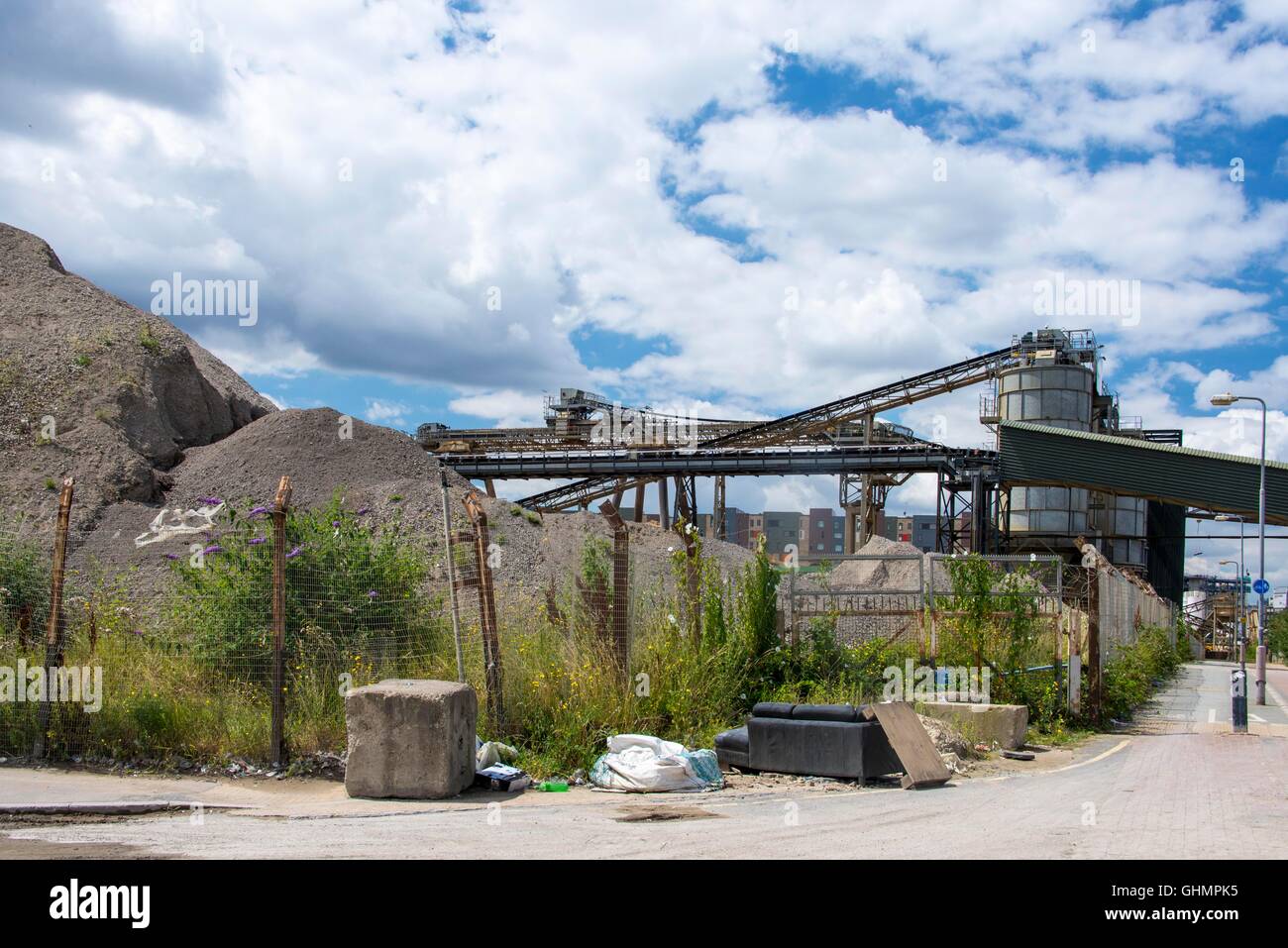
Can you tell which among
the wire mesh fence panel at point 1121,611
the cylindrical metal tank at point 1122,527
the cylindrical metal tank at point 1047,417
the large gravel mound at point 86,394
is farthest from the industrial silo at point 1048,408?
the large gravel mound at point 86,394

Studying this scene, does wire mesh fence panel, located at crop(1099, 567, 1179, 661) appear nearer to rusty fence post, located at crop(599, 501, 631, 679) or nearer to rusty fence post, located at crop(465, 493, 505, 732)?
rusty fence post, located at crop(599, 501, 631, 679)

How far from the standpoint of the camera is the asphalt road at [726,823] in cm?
721

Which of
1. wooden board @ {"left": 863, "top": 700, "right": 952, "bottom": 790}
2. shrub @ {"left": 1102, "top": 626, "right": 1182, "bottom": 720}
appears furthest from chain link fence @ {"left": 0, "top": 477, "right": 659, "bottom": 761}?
shrub @ {"left": 1102, "top": 626, "right": 1182, "bottom": 720}

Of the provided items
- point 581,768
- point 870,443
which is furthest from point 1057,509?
point 581,768

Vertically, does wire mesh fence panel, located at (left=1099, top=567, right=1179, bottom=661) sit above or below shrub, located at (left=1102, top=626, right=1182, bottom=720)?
above

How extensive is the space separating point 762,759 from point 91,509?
59.7ft

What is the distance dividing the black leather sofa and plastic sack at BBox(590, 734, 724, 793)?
2.44 feet

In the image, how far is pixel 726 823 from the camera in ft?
27.5

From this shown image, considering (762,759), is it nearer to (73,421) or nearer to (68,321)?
(73,421)

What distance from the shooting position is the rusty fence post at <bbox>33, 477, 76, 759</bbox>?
410 inches

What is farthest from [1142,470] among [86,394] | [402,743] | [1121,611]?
[402,743]

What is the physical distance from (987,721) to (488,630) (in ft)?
21.1

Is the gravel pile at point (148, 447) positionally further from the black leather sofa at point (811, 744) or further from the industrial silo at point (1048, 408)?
the industrial silo at point (1048, 408)

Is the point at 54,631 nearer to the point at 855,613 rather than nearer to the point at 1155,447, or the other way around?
the point at 855,613
